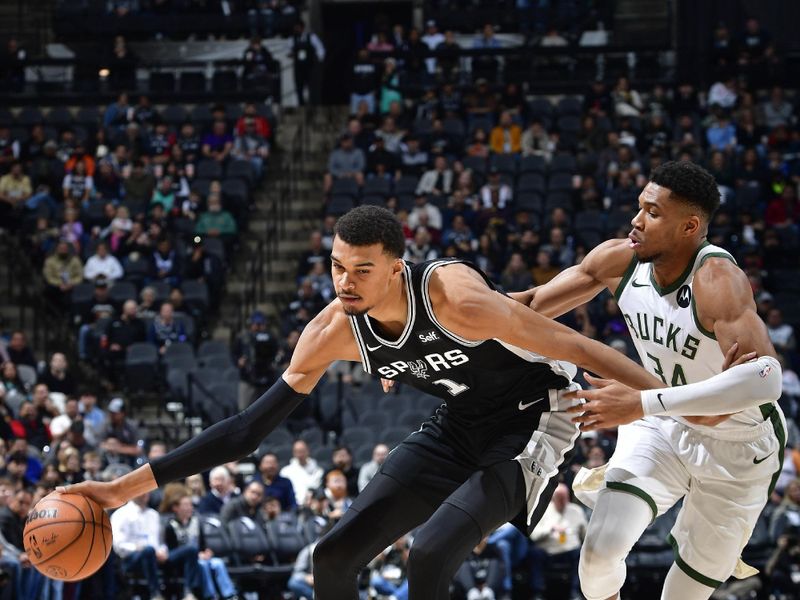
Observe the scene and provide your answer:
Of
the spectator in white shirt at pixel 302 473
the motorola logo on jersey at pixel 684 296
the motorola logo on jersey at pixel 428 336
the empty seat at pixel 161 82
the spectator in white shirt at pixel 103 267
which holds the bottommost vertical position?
the spectator in white shirt at pixel 302 473

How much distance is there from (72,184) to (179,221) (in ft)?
6.70

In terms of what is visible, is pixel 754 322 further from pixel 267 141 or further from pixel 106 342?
pixel 267 141

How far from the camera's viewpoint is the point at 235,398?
14.9 metres

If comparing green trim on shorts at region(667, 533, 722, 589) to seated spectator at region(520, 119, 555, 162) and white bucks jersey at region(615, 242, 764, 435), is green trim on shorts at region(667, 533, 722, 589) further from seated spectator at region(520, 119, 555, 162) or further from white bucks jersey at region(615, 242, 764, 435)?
seated spectator at region(520, 119, 555, 162)

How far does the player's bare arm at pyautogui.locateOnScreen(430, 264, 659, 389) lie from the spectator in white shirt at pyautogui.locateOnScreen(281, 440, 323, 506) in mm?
8009

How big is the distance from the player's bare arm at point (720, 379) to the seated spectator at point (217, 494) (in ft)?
25.2

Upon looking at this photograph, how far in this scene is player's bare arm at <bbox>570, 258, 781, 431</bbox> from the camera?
16.5 feet

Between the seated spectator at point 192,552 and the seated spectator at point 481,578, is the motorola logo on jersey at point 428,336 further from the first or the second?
the seated spectator at point 192,552

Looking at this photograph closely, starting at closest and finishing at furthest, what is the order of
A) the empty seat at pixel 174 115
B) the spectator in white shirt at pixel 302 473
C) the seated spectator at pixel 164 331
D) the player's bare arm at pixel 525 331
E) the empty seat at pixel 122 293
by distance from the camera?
the player's bare arm at pixel 525 331, the spectator in white shirt at pixel 302 473, the seated spectator at pixel 164 331, the empty seat at pixel 122 293, the empty seat at pixel 174 115

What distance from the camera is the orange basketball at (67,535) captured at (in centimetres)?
540

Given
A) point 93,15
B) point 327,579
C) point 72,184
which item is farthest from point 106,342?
point 327,579

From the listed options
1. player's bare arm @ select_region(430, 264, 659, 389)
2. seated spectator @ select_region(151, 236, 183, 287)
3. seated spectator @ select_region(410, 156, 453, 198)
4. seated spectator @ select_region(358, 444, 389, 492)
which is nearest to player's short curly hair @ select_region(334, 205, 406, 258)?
player's bare arm @ select_region(430, 264, 659, 389)

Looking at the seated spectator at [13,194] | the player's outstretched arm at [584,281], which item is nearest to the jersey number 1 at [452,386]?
the player's outstretched arm at [584,281]

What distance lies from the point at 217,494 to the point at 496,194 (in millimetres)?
6528
